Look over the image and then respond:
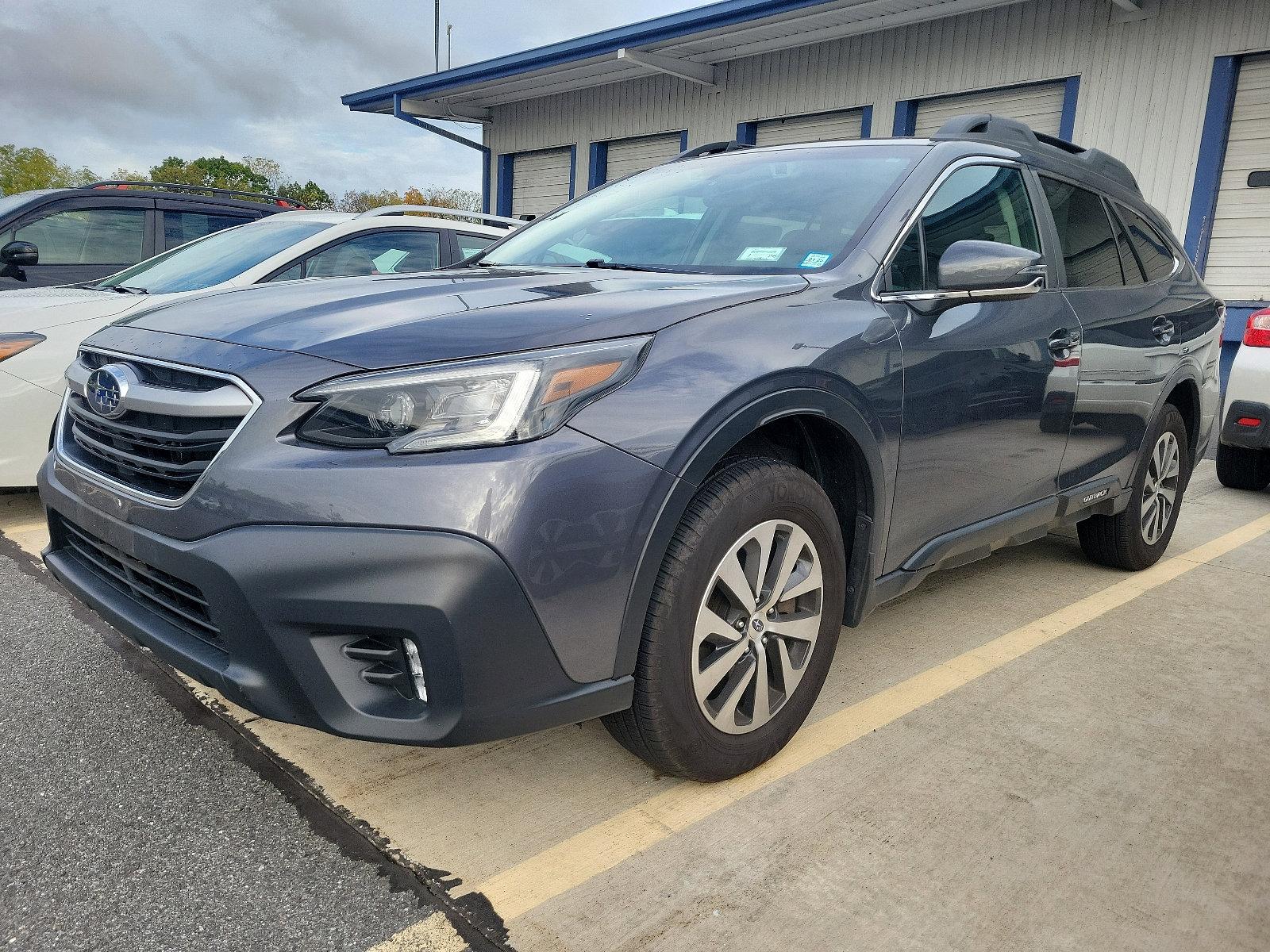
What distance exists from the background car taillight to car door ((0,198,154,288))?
7026mm

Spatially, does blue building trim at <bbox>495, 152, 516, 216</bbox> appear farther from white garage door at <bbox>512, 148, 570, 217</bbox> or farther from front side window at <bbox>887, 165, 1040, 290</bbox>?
front side window at <bbox>887, 165, 1040, 290</bbox>

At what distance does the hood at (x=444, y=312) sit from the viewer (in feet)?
6.37

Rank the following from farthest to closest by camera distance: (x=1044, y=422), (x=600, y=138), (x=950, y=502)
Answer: (x=600, y=138)
(x=1044, y=422)
(x=950, y=502)

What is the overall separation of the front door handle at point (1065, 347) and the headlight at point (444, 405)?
77.8 inches

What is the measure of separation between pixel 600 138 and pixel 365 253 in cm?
1154

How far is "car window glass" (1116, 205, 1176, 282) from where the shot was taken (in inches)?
158

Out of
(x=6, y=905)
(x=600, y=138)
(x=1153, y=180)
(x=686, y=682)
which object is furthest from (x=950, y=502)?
(x=600, y=138)

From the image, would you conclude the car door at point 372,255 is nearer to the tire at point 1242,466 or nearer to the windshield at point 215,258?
the windshield at point 215,258

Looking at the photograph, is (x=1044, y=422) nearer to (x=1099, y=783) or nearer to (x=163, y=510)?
(x=1099, y=783)

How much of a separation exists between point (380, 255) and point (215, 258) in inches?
34.5

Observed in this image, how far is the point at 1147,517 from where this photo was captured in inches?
166

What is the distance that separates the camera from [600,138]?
53.2ft

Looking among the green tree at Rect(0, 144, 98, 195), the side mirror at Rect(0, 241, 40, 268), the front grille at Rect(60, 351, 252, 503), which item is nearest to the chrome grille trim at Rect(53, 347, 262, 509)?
the front grille at Rect(60, 351, 252, 503)

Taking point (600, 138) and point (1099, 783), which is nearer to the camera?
point (1099, 783)
